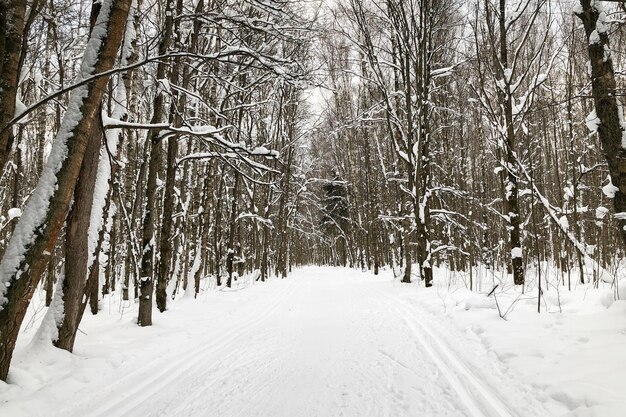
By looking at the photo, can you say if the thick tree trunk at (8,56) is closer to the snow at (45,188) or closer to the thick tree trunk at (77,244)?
the snow at (45,188)

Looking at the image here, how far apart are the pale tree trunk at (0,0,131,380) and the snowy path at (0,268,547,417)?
96 centimetres

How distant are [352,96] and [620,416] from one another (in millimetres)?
22398

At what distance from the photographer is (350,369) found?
428 centimetres

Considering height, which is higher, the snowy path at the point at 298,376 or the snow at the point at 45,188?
the snow at the point at 45,188

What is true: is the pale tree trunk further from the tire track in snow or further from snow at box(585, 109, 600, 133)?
snow at box(585, 109, 600, 133)

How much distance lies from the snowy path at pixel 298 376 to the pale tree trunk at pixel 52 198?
96 centimetres

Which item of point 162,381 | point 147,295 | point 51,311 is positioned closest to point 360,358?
point 162,381

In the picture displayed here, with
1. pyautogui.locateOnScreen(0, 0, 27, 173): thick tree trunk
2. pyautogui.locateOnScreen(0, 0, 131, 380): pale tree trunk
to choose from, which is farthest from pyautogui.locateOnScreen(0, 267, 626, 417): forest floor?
pyautogui.locateOnScreen(0, 0, 27, 173): thick tree trunk

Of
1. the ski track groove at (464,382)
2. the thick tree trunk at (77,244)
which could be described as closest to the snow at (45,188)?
the thick tree trunk at (77,244)

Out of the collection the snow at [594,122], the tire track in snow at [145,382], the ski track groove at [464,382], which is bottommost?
the tire track in snow at [145,382]

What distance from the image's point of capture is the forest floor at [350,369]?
10.5ft

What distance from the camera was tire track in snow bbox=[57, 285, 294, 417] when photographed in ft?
10.8

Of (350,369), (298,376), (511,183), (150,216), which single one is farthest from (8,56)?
(511,183)

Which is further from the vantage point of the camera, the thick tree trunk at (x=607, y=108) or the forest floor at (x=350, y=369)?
the thick tree trunk at (x=607, y=108)
